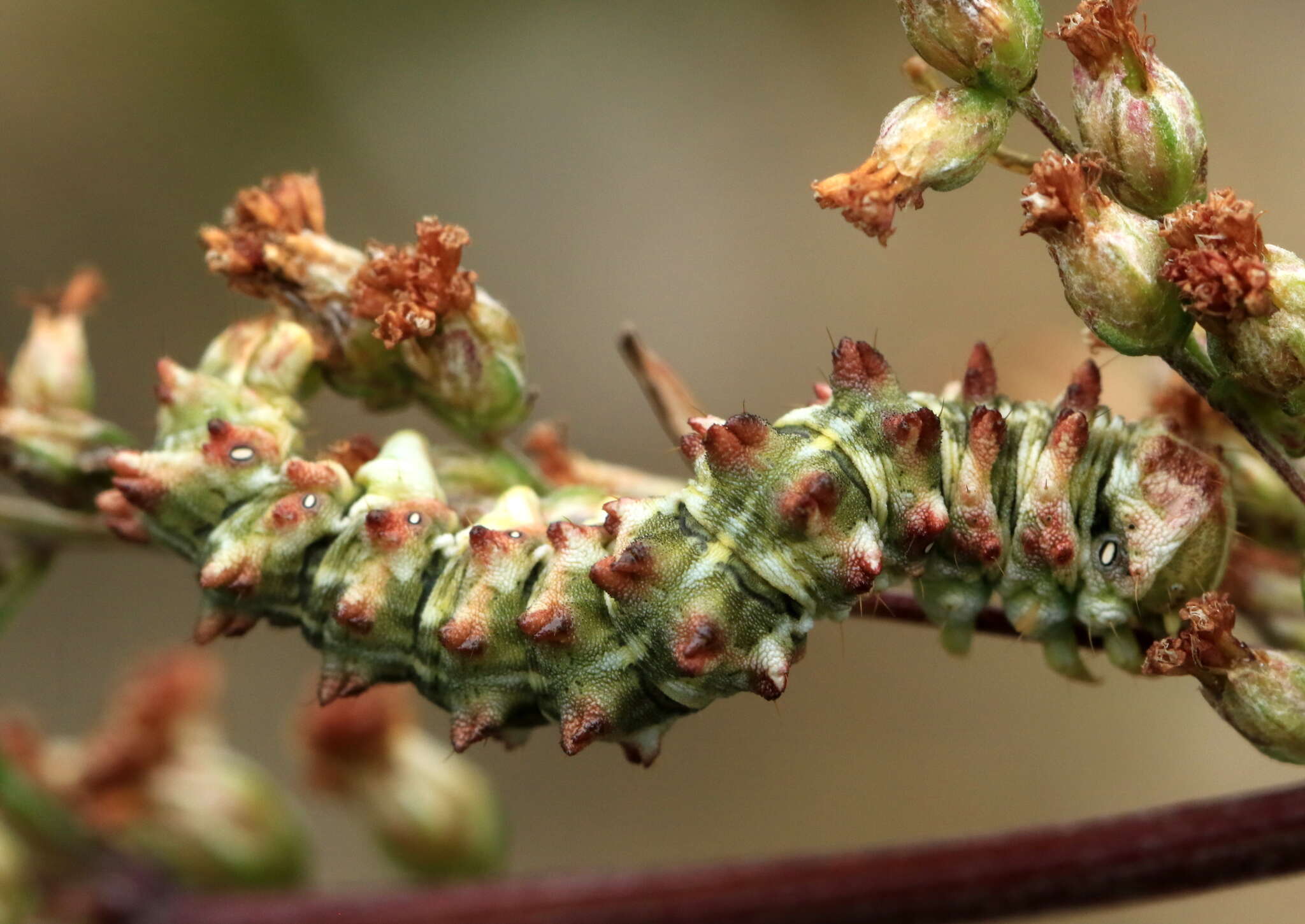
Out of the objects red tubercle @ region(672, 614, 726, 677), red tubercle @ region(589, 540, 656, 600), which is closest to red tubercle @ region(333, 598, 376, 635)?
red tubercle @ region(589, 540, 656, 600)

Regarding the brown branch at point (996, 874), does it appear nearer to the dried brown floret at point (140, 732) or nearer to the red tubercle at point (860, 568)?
the red tubercle at point (860, 568)

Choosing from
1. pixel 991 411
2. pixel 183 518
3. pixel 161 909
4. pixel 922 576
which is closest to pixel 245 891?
pixel 161 909

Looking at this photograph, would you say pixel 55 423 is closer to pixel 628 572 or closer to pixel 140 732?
pixel 140 732


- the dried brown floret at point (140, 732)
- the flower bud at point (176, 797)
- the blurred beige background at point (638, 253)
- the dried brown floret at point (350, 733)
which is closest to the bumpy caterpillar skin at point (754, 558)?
the flower bud at point (176, 797)

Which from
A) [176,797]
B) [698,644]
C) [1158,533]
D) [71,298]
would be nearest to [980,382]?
[1158,533]

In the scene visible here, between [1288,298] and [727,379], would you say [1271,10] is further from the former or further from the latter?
[1288,298]

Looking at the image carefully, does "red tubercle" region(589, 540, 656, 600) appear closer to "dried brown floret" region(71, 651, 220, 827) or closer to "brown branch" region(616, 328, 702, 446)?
"brown branch" region(616, 328, 702, 446)
